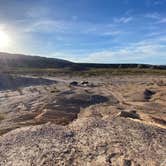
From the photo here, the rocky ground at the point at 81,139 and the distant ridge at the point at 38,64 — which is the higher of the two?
the rocky ground at the point at 81,139

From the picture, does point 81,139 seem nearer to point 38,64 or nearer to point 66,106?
point 66,106

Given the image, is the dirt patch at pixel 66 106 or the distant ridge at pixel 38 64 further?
the distant ridge at pixel 38 64

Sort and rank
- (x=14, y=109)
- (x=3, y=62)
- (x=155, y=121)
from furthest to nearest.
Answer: (x=3, y=62) < (x=14, y=109) < (x=155, y=121)

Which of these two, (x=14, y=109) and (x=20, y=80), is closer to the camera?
(x=14, y=109)

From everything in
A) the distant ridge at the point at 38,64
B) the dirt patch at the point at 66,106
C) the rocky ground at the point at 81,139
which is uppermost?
the rocky ground at the point at 81,139

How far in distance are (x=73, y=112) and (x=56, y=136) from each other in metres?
13.8

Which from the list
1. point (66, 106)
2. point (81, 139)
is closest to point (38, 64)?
point (66, 106)

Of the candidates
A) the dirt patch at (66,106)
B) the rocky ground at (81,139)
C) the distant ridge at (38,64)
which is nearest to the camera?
the rocky ground at (81,139)

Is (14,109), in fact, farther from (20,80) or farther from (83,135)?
(20,80)

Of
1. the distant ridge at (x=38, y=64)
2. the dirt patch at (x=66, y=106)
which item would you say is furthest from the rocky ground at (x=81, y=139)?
the distant ridge at (x=38, y=64)

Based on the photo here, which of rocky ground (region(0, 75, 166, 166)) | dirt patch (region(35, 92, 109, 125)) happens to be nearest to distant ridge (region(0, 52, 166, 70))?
dirt patch (region(35, 92, 109, 125))

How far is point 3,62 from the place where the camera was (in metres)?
169

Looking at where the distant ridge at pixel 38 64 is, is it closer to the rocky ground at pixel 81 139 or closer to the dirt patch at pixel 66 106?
the dirt patch at pixel 66 106

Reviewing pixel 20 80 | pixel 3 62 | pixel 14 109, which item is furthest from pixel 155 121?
pixel 3 62
